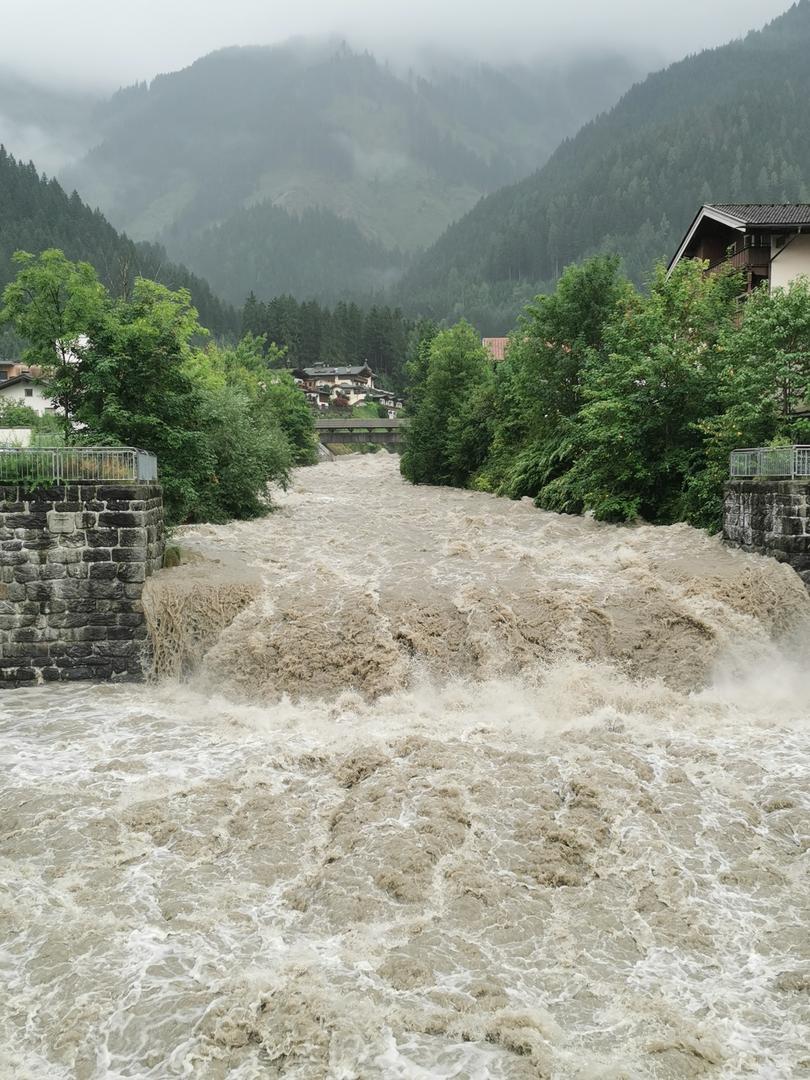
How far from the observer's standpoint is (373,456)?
80875 millimetres

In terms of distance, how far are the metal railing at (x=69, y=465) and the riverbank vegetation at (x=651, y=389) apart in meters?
12.9

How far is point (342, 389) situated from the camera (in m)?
116

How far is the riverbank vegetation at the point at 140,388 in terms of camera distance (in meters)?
20.1

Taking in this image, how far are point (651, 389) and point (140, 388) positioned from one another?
42.7ft

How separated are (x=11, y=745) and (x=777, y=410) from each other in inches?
674

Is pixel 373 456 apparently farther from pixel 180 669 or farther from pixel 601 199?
pixel 601 199

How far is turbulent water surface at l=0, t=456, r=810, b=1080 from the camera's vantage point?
251 inches

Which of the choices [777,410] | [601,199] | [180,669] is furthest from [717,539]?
[601,199]

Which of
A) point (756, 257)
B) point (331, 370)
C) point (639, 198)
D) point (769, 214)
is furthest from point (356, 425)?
point (639, 198)

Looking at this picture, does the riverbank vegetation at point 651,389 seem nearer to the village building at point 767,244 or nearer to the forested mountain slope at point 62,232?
the village building at point 767,244

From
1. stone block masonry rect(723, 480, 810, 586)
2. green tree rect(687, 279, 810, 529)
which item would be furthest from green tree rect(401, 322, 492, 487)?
stone block masonry rect(723, 480, 810, 586)

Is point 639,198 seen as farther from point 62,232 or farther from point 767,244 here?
point 767,244

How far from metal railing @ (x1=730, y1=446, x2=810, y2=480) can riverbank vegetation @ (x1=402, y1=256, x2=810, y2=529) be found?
136 cm

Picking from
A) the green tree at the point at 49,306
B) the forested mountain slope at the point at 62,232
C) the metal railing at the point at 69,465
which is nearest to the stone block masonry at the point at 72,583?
the metal railing at the point at 69,465
